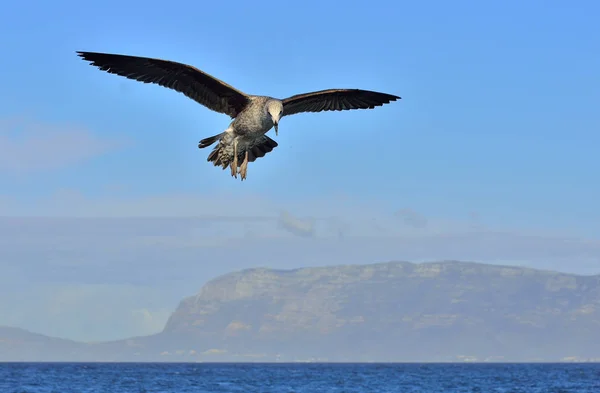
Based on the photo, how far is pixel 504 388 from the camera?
9669cm

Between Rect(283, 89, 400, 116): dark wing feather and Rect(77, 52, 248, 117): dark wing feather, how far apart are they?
1078 mm

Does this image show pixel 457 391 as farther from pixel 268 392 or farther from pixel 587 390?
pixel 268 392

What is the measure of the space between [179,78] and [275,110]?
2.42 metres

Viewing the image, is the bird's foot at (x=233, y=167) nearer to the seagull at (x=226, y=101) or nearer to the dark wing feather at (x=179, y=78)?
the seagull at (x=226, y=101)

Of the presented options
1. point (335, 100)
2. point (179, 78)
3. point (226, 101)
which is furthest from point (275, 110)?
point (335, 100)

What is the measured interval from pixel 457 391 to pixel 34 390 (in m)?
38.0

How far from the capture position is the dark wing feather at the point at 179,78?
1780 cm

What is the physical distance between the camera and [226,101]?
1891cm

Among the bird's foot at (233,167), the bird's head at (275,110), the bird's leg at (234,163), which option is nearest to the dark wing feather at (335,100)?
the bird's head at (275,110)

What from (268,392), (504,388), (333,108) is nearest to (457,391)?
(504,388)

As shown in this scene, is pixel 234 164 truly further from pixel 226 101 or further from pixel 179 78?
pixel 179 78

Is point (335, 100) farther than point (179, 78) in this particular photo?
Yes

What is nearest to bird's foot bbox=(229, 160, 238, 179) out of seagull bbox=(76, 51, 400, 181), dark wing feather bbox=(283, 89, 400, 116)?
seagull bbox=(76, 51, 400, 181)

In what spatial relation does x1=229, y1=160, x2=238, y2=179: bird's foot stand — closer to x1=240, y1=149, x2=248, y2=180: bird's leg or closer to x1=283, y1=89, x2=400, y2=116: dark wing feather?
x1=240, y1=149, x2=248, y2=180: bird's leg
